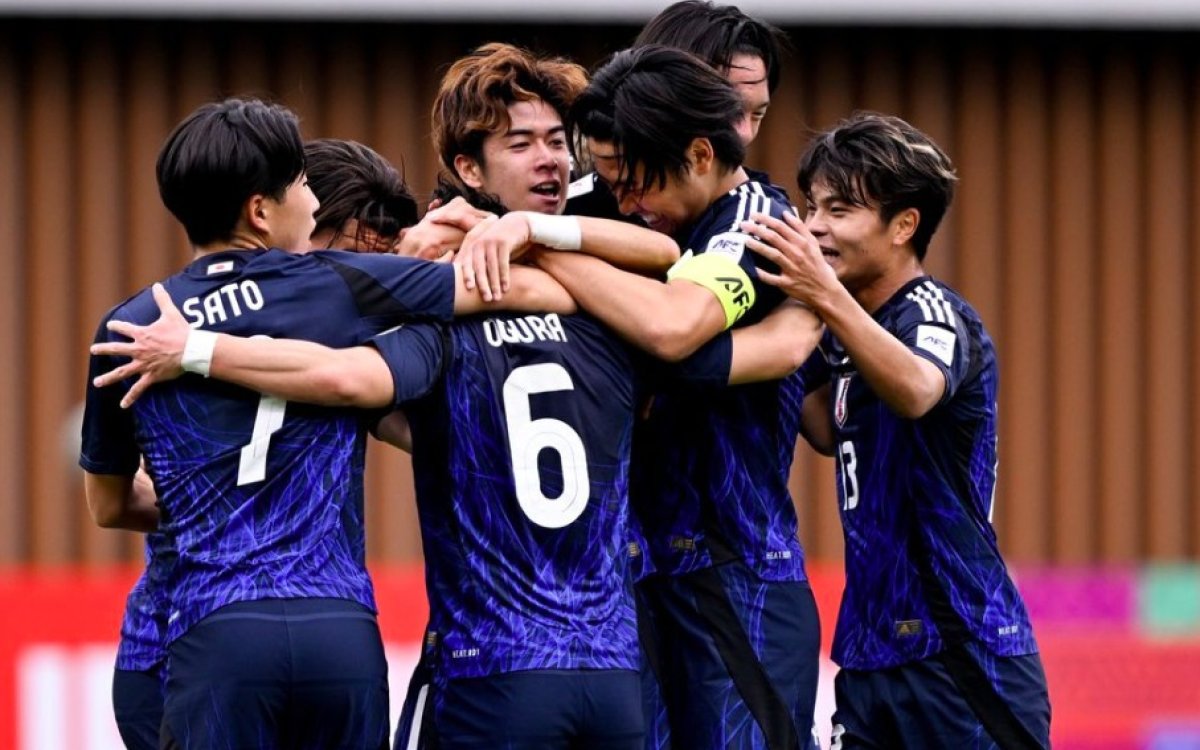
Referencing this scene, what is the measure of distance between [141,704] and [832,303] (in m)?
2.05

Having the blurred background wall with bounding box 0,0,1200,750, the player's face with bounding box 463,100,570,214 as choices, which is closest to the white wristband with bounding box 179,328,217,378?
the player's face with bounding box 463,100,570,214

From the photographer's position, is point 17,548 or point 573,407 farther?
point 17,548

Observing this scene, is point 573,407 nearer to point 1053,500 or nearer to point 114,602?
point 114,602

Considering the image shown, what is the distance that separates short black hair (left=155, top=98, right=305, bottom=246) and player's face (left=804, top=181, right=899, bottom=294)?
1395 mm

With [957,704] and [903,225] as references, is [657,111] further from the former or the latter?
[957,704]

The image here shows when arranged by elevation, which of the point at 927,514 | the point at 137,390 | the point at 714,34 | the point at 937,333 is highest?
the point at 714,34

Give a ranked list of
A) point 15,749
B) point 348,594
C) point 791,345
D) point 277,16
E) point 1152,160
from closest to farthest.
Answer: point 348,594 → point 791,345 → point 15,749 → point 277,16 → point 1152,160

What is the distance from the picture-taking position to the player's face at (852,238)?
16.5ft

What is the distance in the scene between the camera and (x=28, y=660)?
26.7ft

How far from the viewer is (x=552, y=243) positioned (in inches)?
179

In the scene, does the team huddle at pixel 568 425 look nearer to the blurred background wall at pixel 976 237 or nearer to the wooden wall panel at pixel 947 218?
the blurred background wall at pixel 976 237

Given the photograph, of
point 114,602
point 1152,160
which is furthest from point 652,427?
point 1152,160

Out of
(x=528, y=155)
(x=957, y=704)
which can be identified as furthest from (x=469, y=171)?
(x=957, y=704)

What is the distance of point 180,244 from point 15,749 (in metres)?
2.64
